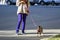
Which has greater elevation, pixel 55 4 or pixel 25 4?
pixel 25 4

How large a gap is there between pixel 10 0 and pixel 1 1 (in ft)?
7.78

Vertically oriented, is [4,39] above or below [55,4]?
above

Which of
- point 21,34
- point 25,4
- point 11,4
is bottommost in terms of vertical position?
point 11,4

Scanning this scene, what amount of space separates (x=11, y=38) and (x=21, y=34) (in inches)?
39.4

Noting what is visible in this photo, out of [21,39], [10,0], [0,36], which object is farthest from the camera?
[10,0]

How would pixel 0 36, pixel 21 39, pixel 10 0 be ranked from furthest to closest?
pixel 10 0 < pixel 0 36 < pixel 21 39

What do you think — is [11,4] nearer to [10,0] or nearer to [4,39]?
[10,0]

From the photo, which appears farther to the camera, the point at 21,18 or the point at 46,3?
the point at 46,3

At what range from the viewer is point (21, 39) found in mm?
11812

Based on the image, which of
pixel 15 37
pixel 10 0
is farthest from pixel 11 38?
pixel 10 0

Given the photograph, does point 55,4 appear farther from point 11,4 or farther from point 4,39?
point 4,39

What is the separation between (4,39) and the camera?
39.0ft

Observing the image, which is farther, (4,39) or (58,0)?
(58,0)

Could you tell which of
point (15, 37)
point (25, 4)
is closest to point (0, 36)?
point (15, 37)
